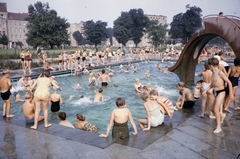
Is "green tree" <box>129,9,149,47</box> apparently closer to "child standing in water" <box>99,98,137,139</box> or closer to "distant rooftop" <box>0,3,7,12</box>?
"distant rooftop" <box>0,3,7,12</box>

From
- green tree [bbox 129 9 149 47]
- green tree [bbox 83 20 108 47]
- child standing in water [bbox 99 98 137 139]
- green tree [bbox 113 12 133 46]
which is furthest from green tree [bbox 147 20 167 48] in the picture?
child standing in water [bbox 99 98 137 139]

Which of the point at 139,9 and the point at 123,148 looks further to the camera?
the point at 139,9

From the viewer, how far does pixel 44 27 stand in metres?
54.5

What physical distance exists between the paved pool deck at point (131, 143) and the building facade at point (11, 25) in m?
88.0

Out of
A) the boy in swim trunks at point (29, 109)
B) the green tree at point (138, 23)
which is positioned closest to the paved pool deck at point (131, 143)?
the boy in swim trunks at point (29, 109)

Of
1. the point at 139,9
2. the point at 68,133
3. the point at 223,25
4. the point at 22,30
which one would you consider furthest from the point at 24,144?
the point at 22,30

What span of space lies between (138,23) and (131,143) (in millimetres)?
77404

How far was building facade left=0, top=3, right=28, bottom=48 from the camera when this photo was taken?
84.8 metres

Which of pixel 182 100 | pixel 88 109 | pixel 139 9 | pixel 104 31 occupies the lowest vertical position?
pixel 88 109

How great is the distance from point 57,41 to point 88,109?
50.6m

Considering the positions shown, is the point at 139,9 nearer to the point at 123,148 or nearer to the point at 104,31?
the point at 104,31

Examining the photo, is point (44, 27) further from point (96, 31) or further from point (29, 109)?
point (29, 109)

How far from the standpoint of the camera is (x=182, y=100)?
749 centimetres

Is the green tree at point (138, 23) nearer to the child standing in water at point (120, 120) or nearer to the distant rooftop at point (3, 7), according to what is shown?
the distant rooftop at point (3, 7)
